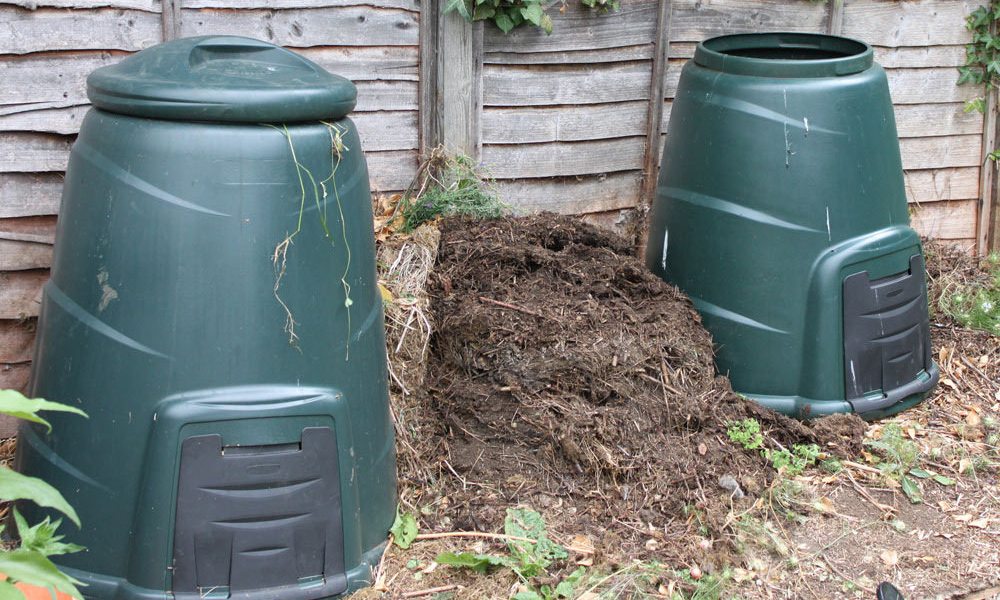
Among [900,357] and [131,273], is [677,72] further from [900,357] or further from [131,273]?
[131,273]

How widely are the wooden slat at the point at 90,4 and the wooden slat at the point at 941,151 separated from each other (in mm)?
3381

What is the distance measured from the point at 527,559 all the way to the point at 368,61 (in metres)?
1.81

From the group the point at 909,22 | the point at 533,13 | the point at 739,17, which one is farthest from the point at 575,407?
the point at 909,22

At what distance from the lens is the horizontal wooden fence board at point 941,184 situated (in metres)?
4.81

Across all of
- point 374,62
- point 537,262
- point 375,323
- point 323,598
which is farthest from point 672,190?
point 323,598

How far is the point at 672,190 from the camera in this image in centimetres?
352

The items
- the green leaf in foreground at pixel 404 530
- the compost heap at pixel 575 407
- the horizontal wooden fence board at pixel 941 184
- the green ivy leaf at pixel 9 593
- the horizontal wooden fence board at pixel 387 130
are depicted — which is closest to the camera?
the green ivy leaf at pixel 9 593

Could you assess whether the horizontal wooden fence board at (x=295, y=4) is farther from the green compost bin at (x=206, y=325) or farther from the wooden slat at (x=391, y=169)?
the green compost bin at (x=206, y=325)

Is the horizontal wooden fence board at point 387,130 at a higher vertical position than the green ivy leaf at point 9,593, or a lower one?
higher

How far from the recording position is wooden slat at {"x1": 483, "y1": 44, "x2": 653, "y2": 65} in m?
3.75

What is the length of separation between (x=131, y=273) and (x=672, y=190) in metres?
1.98

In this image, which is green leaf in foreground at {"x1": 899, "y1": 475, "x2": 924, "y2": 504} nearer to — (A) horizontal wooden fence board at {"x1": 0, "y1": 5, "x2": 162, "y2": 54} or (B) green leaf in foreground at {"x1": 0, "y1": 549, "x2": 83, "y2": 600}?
(B) green leaf in foreground at {"x1": 0, "y1": 549, "x2": 83, "y2": 600}

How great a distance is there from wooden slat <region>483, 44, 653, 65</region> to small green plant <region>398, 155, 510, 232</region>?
15.9 inches

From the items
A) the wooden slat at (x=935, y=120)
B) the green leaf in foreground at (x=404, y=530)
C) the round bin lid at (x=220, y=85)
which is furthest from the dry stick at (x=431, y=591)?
the wooden slat at (x=935, y=120)
